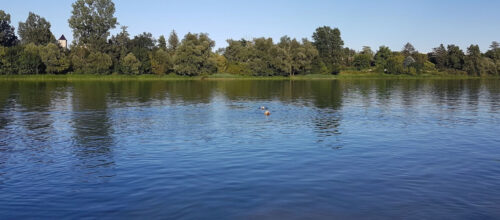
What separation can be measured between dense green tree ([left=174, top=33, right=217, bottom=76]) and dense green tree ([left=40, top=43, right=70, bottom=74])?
39.0 m

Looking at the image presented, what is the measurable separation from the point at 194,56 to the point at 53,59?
48449mm

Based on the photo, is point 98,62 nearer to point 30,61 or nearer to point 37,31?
point 30,61

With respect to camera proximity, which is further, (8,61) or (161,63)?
(161,63)

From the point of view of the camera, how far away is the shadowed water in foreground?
15.3 m

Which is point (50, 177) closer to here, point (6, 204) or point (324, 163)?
point (6, 204)

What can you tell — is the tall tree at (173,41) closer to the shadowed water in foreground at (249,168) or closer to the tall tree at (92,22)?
the tall tree at (92,22)

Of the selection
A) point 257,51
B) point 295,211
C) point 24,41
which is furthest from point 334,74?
point 295,211

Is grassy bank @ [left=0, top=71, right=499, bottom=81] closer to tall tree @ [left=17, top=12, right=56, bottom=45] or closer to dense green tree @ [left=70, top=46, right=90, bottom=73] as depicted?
dense green tree @ [left=70, top=46, right=90, bottom=73]

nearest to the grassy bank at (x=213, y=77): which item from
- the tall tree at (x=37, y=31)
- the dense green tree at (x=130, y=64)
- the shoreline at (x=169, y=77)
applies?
the shoreline at (x=169, y=77)

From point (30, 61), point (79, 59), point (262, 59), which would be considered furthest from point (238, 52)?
point (30, 61)

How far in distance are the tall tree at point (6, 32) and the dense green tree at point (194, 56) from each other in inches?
2954

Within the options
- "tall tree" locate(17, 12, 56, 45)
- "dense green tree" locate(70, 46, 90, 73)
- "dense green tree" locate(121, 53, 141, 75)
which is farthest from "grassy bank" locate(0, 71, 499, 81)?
"tall tree" locate(17, 12, 56, 45)

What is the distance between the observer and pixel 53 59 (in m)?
143

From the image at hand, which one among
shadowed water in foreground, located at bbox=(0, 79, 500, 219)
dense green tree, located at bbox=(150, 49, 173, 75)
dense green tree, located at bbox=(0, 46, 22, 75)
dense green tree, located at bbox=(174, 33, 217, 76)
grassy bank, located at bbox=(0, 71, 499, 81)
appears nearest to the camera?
shadowed water in foreground, located at bbox=(0, 79, 500, 219)
